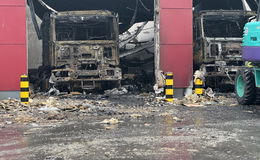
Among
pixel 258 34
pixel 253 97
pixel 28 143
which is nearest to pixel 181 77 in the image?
pixel 253 97

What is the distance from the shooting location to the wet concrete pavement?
20.7ft

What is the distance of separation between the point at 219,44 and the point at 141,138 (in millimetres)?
9905

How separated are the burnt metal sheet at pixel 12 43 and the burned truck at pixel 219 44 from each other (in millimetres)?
6751

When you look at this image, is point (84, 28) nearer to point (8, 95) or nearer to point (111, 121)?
point (8, 95)

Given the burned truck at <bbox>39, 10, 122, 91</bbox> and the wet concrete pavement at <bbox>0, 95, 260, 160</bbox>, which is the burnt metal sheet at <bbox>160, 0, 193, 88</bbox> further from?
the wet concrete pavement at <bbox>0, 95, 260, 160</bbox>

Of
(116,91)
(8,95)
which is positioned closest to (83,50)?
(116,91)

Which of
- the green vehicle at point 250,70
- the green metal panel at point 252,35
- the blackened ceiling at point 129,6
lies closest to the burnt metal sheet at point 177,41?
the green vehicle at point 250,70

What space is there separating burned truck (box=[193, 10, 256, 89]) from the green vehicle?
2803mm

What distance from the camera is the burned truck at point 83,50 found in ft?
52.6

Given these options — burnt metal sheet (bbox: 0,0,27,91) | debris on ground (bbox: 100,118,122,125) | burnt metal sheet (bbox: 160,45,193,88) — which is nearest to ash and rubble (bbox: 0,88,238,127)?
debris on ground (bbox: 100,118,122,125)

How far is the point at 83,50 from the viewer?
53.5 feet

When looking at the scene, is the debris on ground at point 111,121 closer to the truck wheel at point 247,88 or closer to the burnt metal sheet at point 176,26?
the truck wheel at point 247,88

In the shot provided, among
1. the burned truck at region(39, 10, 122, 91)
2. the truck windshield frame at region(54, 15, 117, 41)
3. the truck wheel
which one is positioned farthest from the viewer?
the truck windshield frame at region(54, 15, 117, 41)

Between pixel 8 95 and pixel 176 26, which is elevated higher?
pixel 176 26
